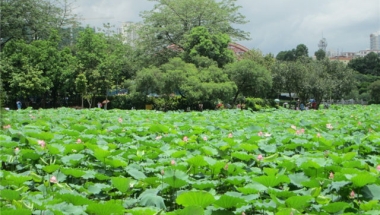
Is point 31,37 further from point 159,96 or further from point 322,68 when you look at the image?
point 322,68

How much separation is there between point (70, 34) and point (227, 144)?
89.4 feet

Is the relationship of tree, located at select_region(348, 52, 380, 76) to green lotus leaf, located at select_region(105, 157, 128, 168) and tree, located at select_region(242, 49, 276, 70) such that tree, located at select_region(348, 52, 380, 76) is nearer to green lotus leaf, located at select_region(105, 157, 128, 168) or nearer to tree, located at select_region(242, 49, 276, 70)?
tree, located at select_region(242, 49, 276, 70)

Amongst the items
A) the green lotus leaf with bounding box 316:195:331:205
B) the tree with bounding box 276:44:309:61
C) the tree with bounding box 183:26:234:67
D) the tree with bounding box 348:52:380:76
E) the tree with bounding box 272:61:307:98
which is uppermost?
the tree with bounding box 276:44:309:61

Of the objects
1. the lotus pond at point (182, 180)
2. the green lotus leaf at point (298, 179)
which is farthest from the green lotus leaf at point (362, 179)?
the green lotus leaf at point (298, 179)

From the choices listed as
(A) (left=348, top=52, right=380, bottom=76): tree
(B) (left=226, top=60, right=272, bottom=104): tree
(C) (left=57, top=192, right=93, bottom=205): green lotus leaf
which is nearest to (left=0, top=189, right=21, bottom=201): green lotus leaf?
(C) (left=57, top=192, right=93, bottom=205): green lotus leaf

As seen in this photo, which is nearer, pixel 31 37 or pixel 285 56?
pixel 31 37

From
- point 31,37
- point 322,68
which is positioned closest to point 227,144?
point 31,37

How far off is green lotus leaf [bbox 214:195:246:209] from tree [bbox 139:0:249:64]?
73.5 ft

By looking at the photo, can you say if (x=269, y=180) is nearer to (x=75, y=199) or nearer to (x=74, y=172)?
(x=75, y=199)

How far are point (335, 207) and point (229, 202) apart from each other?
46cm

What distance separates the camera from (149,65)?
2306 centimetres

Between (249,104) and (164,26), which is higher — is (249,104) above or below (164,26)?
below

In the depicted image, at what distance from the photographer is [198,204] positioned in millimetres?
1629

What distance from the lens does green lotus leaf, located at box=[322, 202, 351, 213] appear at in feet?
5.54
